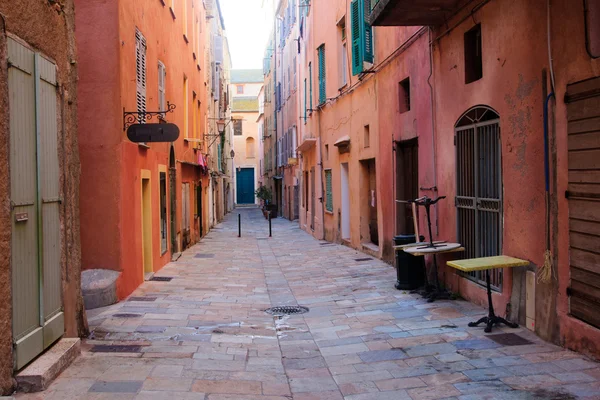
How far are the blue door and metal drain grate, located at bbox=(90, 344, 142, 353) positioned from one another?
5672cm

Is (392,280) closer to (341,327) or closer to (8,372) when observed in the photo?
(341,327)

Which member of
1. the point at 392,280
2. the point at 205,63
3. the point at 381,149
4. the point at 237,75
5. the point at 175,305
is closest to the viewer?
the point at 175,305

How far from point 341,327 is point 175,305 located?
2.79 metres

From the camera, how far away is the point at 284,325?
7.79m

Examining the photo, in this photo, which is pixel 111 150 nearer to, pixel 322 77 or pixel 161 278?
pixel 161 278

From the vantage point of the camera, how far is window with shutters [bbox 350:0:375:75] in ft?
44.2

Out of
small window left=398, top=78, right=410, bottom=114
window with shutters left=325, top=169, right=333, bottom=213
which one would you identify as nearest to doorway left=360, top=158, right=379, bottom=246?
small window left=398, top=78, right=410, bottom=114

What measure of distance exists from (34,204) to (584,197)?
5012 millimetres

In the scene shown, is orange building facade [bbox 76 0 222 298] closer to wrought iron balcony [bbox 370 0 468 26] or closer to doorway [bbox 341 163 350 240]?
wrought iron balcony [bbox 370 0 468 26]

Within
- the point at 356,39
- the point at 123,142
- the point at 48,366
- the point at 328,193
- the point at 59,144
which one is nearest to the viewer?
the point at 48,366

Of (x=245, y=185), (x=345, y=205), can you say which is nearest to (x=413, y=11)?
(x=345, y=205)

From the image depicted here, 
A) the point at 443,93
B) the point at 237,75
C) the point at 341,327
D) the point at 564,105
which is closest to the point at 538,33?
the point at 564,105

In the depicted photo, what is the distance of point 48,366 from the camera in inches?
192

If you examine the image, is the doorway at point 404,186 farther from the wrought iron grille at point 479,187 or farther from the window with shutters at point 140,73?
the window with shutters at point 140,73
